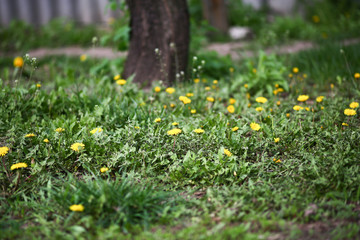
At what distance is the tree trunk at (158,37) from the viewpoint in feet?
13.0

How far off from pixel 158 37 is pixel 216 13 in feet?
14.1

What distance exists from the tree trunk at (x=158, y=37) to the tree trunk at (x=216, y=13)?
157 inches

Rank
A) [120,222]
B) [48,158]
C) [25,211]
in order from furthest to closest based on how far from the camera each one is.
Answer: [48,158], [25,211], [120,222]

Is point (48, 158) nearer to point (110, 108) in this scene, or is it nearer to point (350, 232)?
point (110, 108)

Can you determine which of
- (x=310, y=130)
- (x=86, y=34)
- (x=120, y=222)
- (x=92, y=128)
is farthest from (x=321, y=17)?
(x=120, y=222)

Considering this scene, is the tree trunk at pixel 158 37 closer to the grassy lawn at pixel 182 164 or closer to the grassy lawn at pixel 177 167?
the grassy lawn at pixel 182 164

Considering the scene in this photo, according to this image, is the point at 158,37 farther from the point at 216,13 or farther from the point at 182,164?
the point at 216,13

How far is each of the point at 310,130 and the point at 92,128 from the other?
1829 millimetres

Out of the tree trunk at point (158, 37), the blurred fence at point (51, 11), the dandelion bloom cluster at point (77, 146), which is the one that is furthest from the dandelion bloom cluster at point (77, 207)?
the blurred fence at point (51, 11)

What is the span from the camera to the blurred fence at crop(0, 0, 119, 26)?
8.87 m

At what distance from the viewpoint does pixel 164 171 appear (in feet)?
8.32

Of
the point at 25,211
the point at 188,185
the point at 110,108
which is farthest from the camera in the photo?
the point at 110,108

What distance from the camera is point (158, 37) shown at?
402 cm

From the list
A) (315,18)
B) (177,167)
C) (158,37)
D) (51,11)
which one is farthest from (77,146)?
(51,11)
